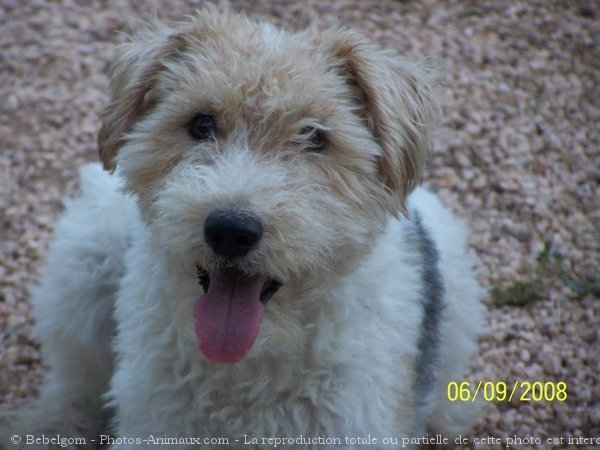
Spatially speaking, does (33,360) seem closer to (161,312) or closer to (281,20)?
(161,312)

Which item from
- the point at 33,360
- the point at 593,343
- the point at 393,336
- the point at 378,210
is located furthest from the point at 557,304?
the point at 33,360

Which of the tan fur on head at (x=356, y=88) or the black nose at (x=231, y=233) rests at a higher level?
the tan fur on head at (x=356, y=88)

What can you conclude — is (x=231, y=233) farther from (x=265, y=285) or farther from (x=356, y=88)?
(x=356, y=88)

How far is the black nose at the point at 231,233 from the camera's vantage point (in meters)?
2.17

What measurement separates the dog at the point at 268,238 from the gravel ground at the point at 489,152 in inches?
37.5

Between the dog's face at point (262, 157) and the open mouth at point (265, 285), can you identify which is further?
the open mouth at point (265, 285)

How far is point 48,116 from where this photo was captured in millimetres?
5492

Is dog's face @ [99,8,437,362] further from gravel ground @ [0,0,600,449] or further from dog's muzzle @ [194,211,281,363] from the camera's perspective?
gravel ground @ [0,0,600,449]

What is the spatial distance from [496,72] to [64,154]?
12.0 ft

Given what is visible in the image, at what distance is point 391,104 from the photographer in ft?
8.22
